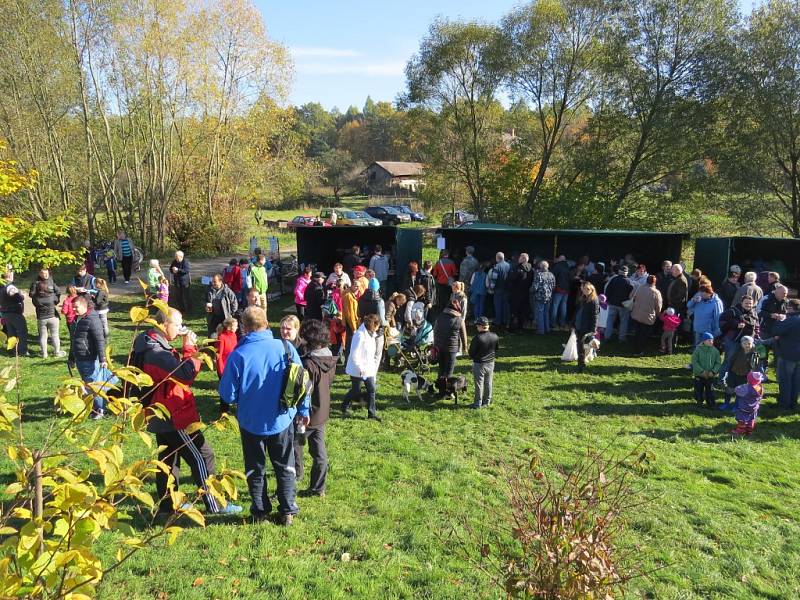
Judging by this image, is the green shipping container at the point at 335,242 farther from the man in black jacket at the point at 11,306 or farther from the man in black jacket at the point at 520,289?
the man in black jacket at the point at 11,306

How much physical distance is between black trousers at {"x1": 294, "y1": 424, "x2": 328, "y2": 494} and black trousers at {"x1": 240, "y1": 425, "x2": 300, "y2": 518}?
1.44 ft

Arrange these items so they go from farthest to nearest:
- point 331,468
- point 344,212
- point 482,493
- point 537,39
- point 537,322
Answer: point 344,212, point 537,39, point 537,322, point 331,468, point 482,493

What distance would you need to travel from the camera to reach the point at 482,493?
528cm

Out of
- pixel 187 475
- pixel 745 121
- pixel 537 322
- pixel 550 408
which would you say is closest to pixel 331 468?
pixel 187 475

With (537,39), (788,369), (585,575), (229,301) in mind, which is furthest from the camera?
(537,39)

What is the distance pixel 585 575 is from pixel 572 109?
75.7 feet

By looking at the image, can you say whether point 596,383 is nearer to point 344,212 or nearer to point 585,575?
point 585,575

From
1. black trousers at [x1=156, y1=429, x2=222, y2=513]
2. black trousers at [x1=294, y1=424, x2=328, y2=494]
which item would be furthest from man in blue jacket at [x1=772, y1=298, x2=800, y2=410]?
black trousers at [x1=156, y1=429, x2=222, y2=513]

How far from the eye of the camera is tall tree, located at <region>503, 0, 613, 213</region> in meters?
21.0

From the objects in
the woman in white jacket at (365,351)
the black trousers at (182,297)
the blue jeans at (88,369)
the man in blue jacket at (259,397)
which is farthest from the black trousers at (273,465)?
the black trousers at (182,297)

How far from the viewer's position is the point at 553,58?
22.1 m

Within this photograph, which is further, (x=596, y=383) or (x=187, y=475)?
(x=596, y=383)

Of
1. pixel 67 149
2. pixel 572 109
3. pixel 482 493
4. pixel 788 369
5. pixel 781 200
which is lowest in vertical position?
pixel 482 493

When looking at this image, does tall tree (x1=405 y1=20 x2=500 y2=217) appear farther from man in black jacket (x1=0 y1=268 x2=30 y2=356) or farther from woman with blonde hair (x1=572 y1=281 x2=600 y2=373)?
man in black jacket (x1=0 y1=268 x2=30 y2=356)
